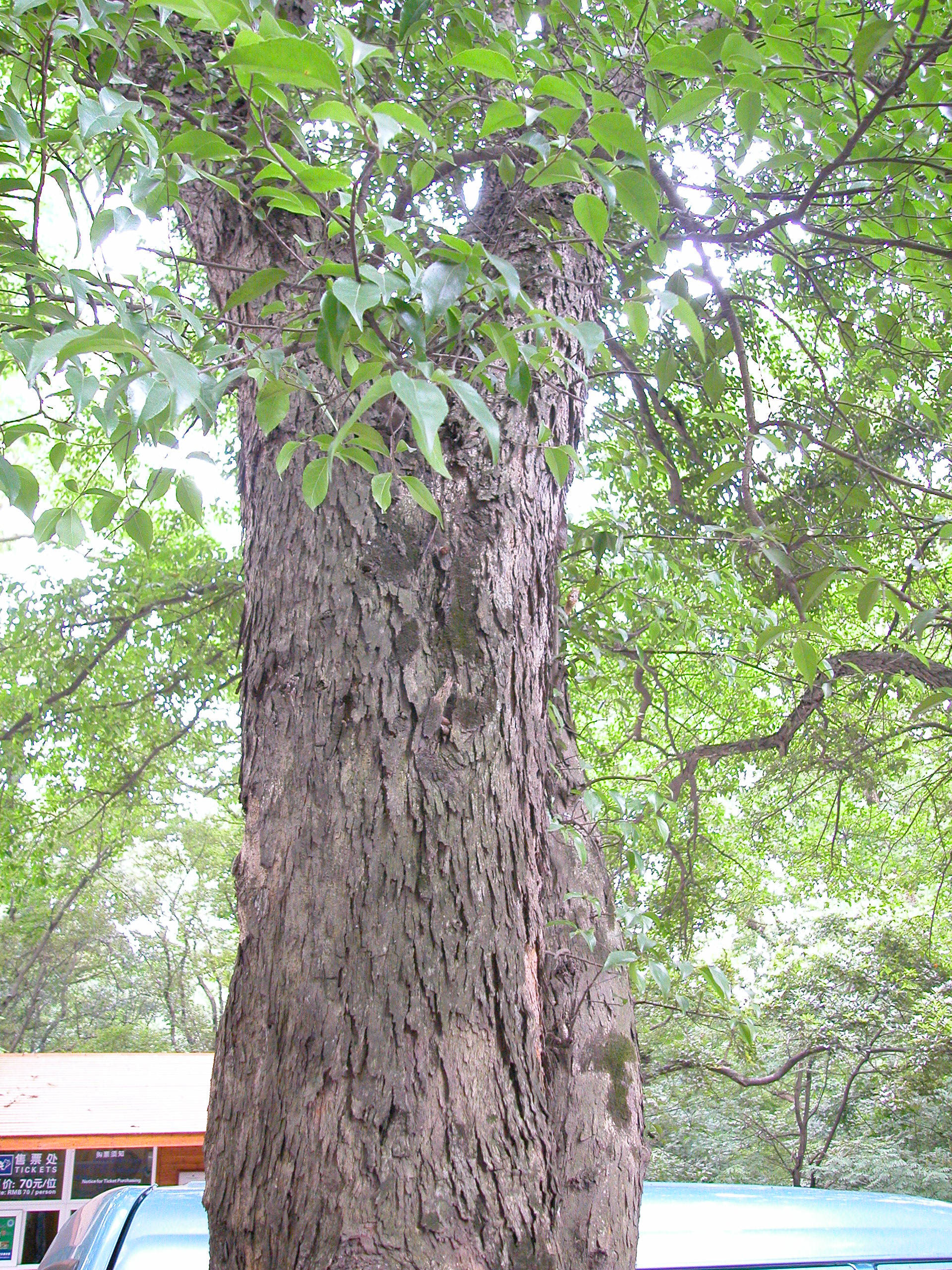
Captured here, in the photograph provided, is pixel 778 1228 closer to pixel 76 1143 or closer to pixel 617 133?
pixel 617 133

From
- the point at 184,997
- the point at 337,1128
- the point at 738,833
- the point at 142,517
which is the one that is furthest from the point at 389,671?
the point at 184,997

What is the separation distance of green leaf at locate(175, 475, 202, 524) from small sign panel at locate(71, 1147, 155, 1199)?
866 centimetres

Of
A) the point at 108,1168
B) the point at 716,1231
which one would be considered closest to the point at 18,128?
the point at 716,1231

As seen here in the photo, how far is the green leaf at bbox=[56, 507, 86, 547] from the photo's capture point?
1298 mm

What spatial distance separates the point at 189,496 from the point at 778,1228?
→ 2.19 metres

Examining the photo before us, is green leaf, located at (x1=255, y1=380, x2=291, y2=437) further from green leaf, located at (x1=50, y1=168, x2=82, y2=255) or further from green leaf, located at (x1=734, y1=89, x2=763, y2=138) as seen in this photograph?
green leaf, located at (x1=734, y1=89, x2=763, y2=138)

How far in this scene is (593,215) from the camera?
1.13 m

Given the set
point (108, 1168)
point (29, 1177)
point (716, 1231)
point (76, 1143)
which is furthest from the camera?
point (108, 1168)

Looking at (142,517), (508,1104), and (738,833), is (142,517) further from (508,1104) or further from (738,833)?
(738,833)

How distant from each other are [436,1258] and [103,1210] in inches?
48.4

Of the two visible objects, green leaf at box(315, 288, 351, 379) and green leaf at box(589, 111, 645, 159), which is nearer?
green leaf at box(315, 288, 351, 379)

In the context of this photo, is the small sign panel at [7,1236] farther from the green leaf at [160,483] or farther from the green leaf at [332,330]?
the green leaf at [332,330]

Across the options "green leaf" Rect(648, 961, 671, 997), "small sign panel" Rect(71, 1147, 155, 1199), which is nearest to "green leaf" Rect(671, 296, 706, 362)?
"green leaf" Rect(648, 961, 671, 997)

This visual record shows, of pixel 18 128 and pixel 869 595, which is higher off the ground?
pixel 18 128
